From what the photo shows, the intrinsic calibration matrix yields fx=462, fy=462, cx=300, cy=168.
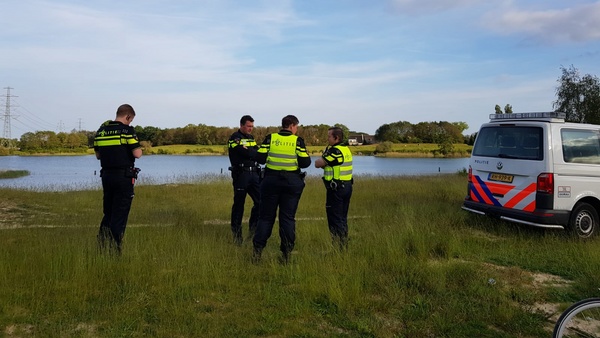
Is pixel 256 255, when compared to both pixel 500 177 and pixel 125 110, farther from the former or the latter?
pixel 500 177

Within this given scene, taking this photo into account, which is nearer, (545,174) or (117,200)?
(117,200)

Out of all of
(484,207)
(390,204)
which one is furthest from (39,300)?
(390,204)

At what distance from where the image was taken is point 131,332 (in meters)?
3.78

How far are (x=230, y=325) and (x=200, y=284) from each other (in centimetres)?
106

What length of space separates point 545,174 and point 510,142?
0.95 meters

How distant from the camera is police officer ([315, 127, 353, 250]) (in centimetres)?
668

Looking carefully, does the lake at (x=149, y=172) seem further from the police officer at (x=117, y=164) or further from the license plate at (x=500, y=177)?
the license plate at (x=500, y=177)

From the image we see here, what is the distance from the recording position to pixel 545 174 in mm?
7082

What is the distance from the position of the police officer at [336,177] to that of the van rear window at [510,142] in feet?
9.67

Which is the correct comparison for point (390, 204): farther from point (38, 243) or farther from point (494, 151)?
point (38, 243)

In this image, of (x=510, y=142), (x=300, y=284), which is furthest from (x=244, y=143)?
(x=510, y=142)

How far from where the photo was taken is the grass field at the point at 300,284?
3990 millimetres

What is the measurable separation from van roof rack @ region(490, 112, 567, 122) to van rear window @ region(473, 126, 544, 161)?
0.79ft

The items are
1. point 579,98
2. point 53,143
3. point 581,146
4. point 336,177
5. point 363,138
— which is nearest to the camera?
point 336,177
